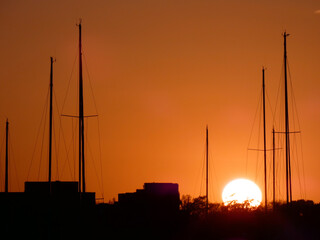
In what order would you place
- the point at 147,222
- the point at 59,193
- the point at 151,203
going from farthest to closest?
the point at 151,203 → the point at 59,193 → the point at 147,222

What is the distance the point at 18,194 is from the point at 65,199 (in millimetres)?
3832

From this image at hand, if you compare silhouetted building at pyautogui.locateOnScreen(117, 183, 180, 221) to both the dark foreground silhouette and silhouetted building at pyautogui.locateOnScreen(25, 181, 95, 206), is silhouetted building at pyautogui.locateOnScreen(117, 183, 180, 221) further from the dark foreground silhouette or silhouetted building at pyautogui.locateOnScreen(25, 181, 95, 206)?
silhouetted building at pyautogui.locateOnScreen(25, 181, 95, 206)

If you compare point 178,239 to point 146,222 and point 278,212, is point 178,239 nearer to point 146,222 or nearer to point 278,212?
point 146,222

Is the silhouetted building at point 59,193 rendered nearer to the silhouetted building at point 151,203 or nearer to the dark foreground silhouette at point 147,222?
the dark foreground silhouette at point 147,222

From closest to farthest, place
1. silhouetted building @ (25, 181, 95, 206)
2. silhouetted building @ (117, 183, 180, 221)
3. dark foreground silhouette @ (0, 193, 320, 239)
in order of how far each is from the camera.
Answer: dark foreground silhouette @ (0, 193, 320, 239)
silhouetted building @ (25, 181, 95, 206)
silhouetted building @ (117, 183, 180, 221)

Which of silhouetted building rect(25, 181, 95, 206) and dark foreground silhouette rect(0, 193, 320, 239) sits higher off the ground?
silhouetted building rect(25, 181, 95, 206)

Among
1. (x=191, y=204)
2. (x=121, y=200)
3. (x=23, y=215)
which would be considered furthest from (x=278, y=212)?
(x=23, y=215)

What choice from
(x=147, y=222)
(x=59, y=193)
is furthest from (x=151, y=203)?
(x=59, y=193)

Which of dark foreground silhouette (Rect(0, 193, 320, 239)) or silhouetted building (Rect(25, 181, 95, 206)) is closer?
dark foreground silhouette (Rect(0, 193, 320, 239))

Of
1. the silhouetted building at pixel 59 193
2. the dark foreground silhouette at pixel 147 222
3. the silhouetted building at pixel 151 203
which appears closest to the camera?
the dark foreground silhouette at pixel 147 222

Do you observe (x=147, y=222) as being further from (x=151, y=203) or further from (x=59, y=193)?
(x=59, y=193)

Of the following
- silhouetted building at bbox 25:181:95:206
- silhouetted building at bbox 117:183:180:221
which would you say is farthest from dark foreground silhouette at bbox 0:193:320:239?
silhouetted building at bbox 25:181:95:206

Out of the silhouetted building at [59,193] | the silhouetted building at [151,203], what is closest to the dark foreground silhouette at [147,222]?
the silhouetted building at [151,203]

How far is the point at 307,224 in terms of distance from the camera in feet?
200
